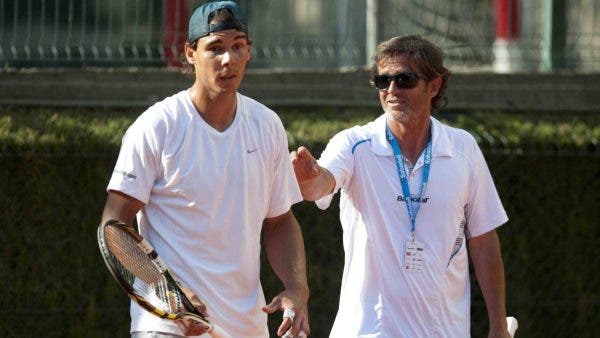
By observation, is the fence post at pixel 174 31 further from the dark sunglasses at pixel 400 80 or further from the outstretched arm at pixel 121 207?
the outstretched arm at pixel 121 207

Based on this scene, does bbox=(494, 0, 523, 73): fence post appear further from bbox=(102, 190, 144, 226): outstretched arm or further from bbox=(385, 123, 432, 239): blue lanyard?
bbox=(102, 190, 144, 226): outstretched arm

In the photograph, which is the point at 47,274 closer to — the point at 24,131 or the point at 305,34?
the point at 24,131

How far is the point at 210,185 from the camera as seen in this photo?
15.3 ft

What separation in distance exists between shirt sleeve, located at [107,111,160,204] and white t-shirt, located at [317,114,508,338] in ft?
2.89

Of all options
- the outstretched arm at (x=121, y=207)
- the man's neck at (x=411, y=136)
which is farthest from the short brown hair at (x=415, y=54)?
the outstretched arm at (x=121, y=207)


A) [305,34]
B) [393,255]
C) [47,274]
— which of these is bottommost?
[47,274]

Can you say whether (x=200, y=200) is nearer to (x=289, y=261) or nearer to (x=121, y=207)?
(x=121, y=207)

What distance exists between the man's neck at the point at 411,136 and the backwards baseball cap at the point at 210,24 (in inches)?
35.0

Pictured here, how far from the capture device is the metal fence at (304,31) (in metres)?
8.66

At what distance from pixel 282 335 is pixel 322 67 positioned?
4484 mm

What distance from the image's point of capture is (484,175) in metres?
5.53

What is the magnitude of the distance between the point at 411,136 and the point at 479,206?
0.41 m

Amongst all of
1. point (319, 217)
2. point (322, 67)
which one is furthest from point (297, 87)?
point (319, 217)

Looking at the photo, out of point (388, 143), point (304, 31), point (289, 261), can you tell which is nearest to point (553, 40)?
point (304, 31)
